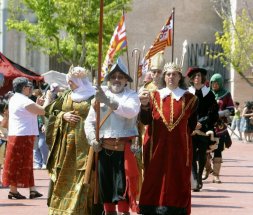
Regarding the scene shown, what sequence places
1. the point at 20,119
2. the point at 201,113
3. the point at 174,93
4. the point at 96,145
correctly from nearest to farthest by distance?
1. the point at 96,145
2. the point at 174,93
3. the point at 20,119
4. the point at 201,113

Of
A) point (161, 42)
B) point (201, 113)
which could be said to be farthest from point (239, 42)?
point (201, 113)

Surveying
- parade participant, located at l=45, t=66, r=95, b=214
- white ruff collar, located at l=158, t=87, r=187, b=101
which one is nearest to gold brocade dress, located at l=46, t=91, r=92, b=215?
parade participant, located at l=45, t=66, r=95, b=214

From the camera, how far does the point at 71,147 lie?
12312 mm

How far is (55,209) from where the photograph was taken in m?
12.2

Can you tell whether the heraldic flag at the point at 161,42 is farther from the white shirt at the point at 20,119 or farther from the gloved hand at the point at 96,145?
the gloved hand at the point at 96,145

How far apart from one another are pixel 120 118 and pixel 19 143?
4.09 meters

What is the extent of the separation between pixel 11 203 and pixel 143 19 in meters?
45.1

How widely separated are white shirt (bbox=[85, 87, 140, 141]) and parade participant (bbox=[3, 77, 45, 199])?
365cm

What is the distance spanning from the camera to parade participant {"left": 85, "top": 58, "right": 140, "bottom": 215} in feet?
36.4

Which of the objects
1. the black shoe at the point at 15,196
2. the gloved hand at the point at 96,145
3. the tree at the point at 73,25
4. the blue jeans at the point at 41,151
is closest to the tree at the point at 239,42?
the tree at the point at 73,25

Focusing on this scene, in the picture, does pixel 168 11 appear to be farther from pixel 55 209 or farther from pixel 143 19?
pixel 55 209

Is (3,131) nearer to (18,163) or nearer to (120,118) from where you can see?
(18,163)

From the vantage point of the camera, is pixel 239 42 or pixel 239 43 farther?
pixel 239 43

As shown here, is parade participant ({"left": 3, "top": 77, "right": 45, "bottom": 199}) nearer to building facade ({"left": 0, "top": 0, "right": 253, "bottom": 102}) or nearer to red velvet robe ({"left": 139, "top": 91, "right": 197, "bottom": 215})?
red velvet robe ({"left": 139, "top": 91, "right": 197, "bottom": 215})
